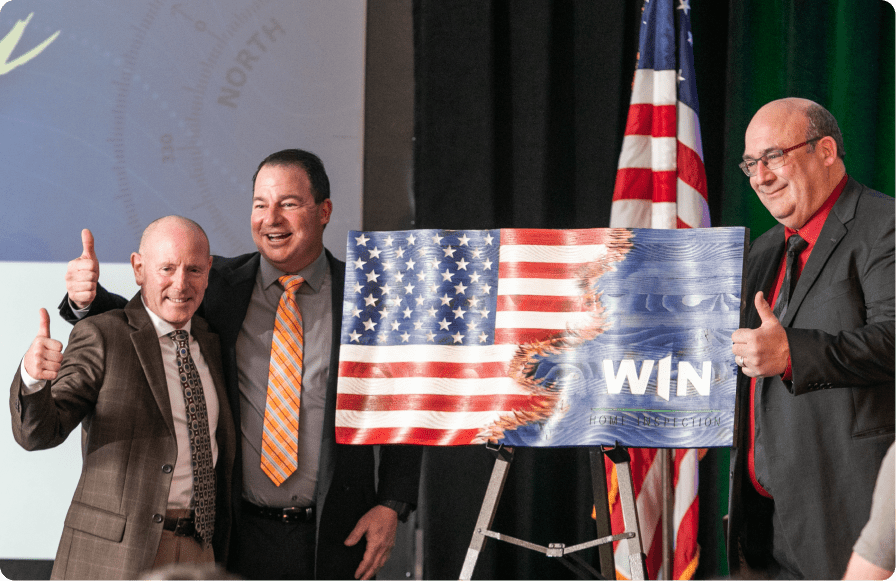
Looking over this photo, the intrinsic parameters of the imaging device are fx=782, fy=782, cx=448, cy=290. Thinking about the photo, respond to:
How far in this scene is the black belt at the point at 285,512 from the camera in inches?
96.7

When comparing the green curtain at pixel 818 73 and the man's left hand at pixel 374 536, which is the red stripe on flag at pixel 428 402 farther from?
the green curtain at pixel 818 73

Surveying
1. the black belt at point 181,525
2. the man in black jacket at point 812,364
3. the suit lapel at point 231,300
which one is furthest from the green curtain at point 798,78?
the black belt at point 181,525

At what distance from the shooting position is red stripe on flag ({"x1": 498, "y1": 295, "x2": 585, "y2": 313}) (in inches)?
93.7

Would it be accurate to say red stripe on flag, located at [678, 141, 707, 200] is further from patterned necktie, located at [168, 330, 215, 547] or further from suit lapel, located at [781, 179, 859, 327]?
patterned necktie, located at [168, 330, 215, 547]

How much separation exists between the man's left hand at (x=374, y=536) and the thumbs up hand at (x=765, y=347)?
123 cm

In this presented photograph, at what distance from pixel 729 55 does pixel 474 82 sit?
1.16m

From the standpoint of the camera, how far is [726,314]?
7.50 ft

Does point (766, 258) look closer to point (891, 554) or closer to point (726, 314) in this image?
point (726, 314)

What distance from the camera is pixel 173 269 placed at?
236cm

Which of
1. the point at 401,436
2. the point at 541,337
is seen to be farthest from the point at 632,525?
the point at 401,436

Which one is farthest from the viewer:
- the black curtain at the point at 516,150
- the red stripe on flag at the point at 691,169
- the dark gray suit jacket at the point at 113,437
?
the black curtain at the point at 516,150

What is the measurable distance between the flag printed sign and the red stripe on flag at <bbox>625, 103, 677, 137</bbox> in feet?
3.41

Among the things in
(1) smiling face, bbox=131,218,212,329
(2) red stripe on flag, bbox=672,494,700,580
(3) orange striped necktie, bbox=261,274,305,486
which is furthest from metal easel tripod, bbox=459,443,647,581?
(1) smiling face, bbox=131,218,212,329

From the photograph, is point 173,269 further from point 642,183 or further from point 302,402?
point 642,183
